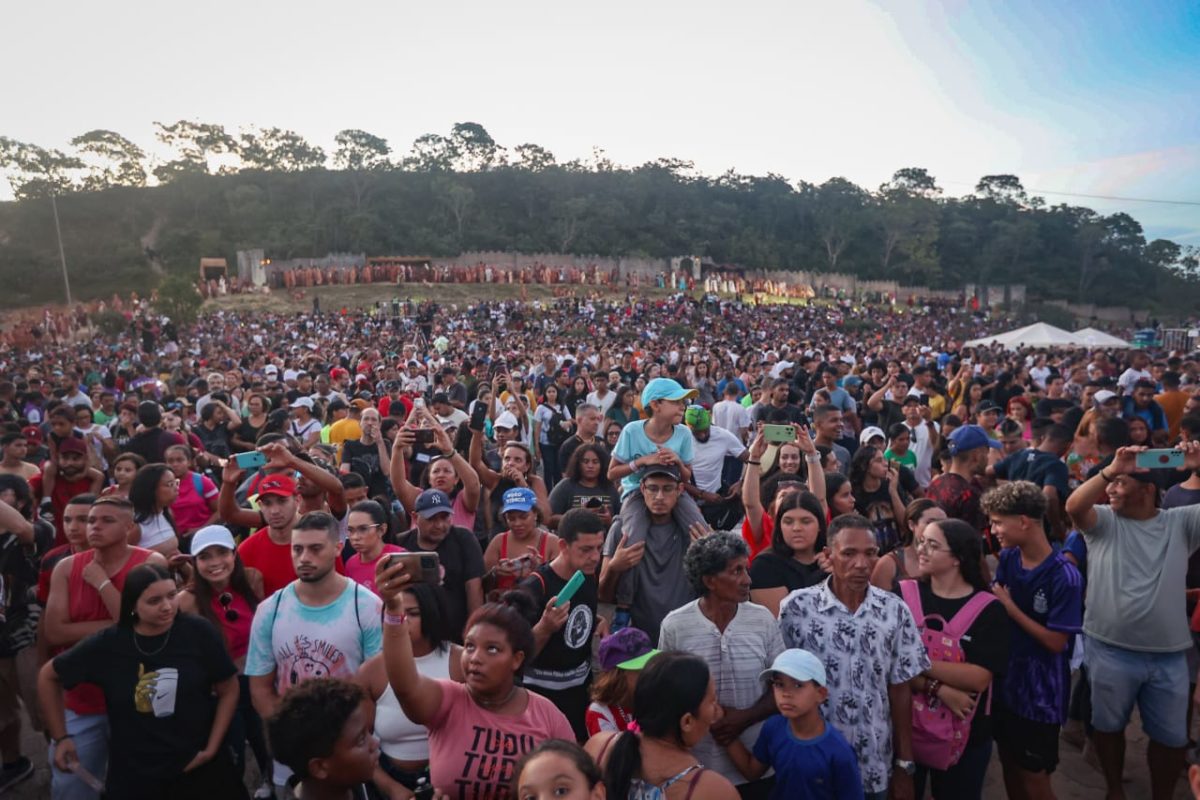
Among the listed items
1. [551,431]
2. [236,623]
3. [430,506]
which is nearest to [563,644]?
[430,506]

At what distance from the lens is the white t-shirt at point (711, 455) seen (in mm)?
5504

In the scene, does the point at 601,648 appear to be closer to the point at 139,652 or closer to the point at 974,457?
the point at 139,652

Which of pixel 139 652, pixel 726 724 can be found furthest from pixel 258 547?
pixel 726 724

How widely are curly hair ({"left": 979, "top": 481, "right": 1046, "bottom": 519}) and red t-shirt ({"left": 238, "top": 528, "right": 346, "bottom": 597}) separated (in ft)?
10.0

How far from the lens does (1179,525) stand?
3.41 meters

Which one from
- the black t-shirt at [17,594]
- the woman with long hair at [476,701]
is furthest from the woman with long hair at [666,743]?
the black t-shirt at [17,594]

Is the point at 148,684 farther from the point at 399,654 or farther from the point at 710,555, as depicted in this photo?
the point at 710,555

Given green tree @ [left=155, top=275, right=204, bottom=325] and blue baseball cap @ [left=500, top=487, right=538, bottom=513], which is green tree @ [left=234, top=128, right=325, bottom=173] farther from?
blue baseball cap @ [left=500, top=487, right=538, bottom=513]

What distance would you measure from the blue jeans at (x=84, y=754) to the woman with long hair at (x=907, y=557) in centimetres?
336

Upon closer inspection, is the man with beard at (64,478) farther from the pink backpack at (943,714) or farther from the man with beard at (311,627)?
the pink backpack at (943,714)

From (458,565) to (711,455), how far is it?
2.51 meters

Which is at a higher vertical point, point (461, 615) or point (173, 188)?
point (173, 188)

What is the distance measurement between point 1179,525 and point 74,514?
5295mm

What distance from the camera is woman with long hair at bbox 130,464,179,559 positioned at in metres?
4.02
